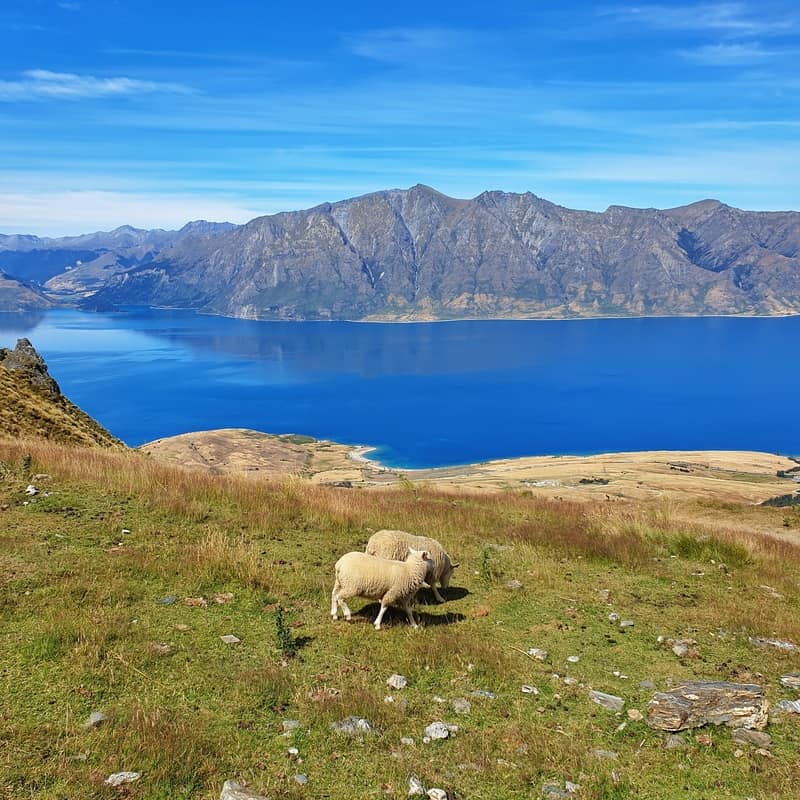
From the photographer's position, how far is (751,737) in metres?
8.01

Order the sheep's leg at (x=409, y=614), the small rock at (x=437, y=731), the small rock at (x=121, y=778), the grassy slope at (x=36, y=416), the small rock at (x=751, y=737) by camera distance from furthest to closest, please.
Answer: the grassy slope at (x=36, y=416)
the sheep's leg at (x=409, y=614)
the small rock at (x=751, y=737)
the small rock at (x=437, y=731)
the small rock at (x=121, y=778)

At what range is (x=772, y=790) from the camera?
23.0ft

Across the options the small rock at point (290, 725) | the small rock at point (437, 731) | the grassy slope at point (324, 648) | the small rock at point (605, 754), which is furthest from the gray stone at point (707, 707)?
the small rock at point (290, 725)

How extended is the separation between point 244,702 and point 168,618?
9.33 ft

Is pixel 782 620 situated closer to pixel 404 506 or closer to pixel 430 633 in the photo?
pixel 430 633

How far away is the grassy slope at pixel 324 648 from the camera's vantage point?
692 cm

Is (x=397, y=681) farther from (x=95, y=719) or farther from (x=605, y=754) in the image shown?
(x=95, y=719)

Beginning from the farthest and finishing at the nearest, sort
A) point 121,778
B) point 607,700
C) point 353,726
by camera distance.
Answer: point 607,700 < point 353,726 < point 121,778

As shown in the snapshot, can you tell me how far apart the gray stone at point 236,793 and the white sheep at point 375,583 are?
4.54 meters

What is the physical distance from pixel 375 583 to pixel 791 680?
6.92m

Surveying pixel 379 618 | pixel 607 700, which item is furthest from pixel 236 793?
pixel 607 700

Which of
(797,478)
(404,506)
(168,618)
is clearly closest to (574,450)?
(797,478)

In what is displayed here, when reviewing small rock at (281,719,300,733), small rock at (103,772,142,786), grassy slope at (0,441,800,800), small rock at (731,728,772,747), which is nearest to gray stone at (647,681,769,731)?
small rock at (731,728,772,747)

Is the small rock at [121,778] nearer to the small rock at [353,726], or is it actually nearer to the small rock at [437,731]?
the small rock at [353,726]
